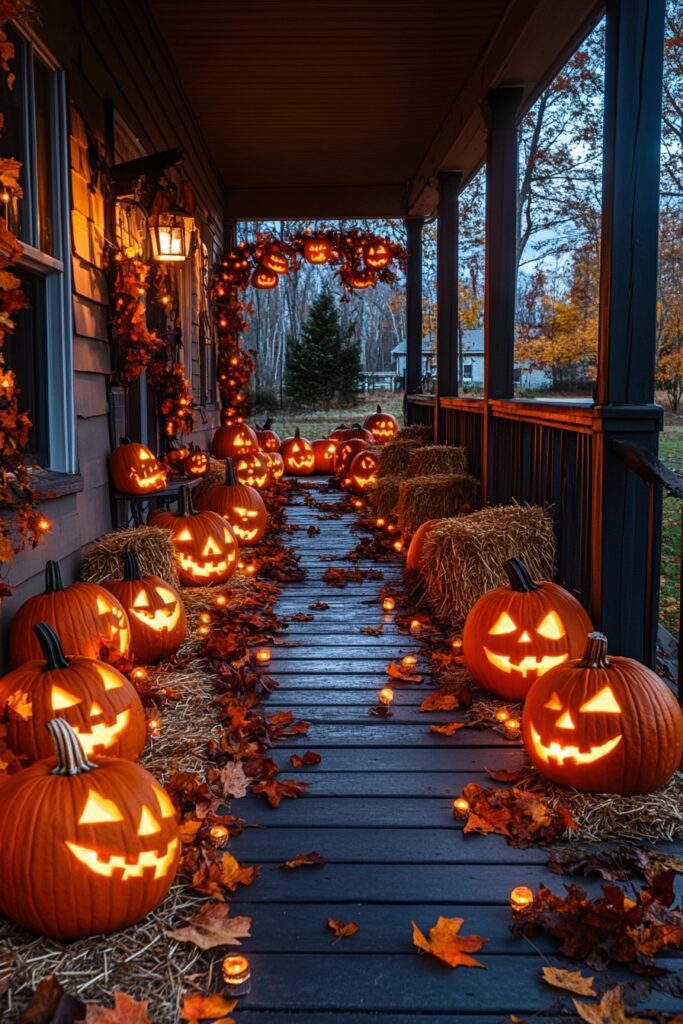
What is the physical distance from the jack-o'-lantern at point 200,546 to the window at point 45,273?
97 cm

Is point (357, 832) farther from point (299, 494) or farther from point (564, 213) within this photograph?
point (564, 213)

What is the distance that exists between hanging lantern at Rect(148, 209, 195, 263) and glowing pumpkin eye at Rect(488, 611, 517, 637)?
135 inches

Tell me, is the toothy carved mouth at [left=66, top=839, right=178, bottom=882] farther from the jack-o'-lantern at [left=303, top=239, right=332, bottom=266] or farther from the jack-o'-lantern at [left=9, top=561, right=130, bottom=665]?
the jack-o'-lantern at [left=303, top=239, right=332, bottom=266]

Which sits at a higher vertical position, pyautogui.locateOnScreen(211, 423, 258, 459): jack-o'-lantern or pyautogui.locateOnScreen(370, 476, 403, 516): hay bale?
pyautogui.locateOnScreen(211, 423, 258, 459): jack-o'-lantern

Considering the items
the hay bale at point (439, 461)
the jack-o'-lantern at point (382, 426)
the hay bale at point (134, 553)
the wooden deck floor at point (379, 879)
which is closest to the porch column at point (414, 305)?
the jack-o'-lantern at point (382, 426)

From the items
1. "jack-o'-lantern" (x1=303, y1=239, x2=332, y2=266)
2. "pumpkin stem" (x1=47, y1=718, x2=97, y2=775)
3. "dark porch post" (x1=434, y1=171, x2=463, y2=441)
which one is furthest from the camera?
"jack-o'-lantern" (x1=303, y1=239, x2=332, y2=266)

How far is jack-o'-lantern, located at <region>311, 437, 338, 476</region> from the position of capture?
1095 centimetres

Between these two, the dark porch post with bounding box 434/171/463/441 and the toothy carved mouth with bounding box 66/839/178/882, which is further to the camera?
the dark porch post with bounding box 434/171/463/441

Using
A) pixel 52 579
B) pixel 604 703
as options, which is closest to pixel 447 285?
pixel 52 579

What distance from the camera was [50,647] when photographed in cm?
242

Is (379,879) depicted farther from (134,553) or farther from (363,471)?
(363,471)

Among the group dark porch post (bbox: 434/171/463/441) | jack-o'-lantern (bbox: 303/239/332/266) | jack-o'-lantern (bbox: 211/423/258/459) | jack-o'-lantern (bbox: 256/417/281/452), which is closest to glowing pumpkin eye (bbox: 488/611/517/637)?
dark porch post (bbox: 434/171/463/441)

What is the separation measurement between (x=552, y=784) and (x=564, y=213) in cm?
779

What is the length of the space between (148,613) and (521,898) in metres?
2.02
